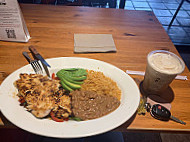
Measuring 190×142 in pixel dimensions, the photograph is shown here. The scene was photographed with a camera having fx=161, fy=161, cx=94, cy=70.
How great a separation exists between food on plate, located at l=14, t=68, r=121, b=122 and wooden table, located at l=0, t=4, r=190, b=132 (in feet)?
0.67

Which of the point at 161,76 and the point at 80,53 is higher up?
the point at 161,76

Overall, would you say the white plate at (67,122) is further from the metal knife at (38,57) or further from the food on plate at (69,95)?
the metal knife at (38,57)

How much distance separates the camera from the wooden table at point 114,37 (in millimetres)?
1242

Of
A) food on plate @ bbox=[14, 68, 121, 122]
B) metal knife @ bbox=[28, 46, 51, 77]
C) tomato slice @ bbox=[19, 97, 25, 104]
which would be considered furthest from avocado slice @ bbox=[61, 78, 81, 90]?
tomato slice @ bbox=[19, 97, 25, 104]

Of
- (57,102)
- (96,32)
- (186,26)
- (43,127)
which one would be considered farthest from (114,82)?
(186,26)

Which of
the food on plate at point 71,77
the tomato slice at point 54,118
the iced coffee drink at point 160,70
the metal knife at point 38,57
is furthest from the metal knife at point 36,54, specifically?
the iced coffee drink at point 160,70

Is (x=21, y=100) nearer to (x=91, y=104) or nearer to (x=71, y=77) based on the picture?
(x=71, y=77)

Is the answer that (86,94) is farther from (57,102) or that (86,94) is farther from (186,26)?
(186,26)

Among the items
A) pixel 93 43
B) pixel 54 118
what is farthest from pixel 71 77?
pixel 93 43

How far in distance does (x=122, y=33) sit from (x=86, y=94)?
3.66 feet

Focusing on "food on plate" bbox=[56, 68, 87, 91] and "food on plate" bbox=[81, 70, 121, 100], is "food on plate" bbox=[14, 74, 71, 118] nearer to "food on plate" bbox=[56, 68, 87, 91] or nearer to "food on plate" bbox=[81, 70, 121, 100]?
"food on plate" bbox=[56, 68, 87, 91]

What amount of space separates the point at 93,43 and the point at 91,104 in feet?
2.64

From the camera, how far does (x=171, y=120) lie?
3.81 feet

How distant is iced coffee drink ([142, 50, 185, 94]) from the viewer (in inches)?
44.8
